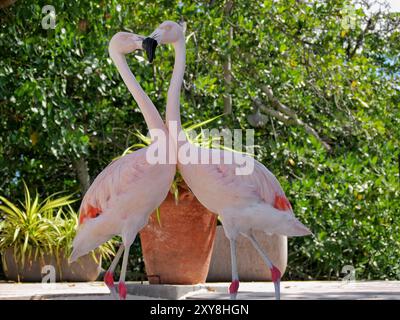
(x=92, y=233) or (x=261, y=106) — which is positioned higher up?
(x=261, y=106)

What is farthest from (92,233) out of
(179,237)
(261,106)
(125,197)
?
(261,106)

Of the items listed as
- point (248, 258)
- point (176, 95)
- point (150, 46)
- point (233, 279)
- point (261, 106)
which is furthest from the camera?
point (261, 106)

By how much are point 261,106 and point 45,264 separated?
9.90 feet

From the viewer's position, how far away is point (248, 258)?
6199 mm

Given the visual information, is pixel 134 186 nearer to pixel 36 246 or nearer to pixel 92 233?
pixel 92 233

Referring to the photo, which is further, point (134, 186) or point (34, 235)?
point (34, 235)

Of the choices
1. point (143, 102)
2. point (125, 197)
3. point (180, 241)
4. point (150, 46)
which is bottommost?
point (180, 241)

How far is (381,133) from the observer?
7750 millimetres

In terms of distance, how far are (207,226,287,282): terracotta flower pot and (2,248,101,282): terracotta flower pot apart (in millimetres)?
1019

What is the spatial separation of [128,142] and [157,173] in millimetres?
4477

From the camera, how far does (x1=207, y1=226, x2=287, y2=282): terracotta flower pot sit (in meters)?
6.05

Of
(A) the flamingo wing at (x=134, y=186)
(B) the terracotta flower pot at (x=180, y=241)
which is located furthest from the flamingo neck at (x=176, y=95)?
(B) the terracotta flower pot at (x=180, y=241)

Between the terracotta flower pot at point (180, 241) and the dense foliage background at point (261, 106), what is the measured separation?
204 centimetres

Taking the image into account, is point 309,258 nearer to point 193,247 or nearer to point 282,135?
point 282,135
